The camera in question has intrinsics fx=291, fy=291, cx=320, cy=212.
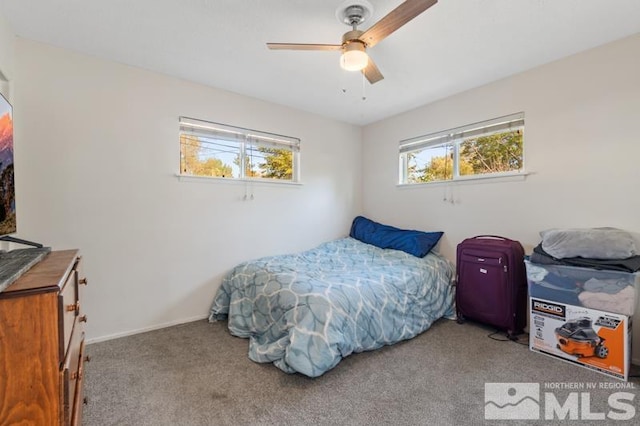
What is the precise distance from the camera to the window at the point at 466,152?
282cm

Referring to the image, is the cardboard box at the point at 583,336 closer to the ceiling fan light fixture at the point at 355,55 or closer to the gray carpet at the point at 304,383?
the gray carpet at the point at 304,383

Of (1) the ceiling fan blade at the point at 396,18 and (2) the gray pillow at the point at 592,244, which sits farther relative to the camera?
(2) the gray pillow at the point at 592,244

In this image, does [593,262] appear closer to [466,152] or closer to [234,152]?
[466,152]

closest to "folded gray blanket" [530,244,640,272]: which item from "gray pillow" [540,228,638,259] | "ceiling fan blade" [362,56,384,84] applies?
"gray pillow" [540,228,638,259]

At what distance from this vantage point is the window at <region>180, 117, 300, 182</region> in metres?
2.92

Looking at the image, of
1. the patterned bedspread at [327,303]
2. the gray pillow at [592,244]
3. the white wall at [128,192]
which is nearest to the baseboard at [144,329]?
the white wall at [128,192]

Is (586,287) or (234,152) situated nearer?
(586,287)

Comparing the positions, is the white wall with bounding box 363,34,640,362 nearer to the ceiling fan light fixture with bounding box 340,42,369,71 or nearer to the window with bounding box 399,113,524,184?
the window with bounding box 399,113,524,184

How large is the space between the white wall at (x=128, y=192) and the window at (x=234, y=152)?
4.1 inches

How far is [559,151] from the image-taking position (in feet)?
8.12

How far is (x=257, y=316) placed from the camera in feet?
8.01

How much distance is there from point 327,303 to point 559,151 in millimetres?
2339

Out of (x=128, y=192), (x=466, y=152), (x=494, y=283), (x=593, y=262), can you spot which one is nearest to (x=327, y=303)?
(x=494, y=283)

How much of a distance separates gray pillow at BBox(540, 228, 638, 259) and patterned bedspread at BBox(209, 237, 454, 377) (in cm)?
105
